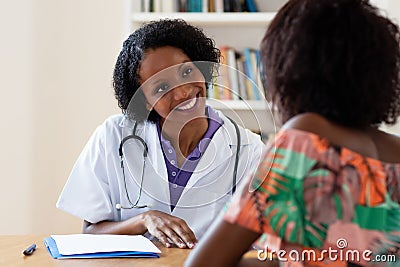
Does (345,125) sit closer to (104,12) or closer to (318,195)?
(318,195)

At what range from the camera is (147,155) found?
211 cm

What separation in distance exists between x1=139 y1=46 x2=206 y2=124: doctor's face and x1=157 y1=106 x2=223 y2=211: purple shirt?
0.29 feet

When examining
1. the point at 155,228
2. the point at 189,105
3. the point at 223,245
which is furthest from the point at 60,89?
the point at 223,245

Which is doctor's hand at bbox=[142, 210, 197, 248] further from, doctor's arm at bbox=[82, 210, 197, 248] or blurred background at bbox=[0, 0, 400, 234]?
blurred background at bbox=[0, 0, 400, 234]

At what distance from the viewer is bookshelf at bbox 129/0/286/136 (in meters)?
3.10

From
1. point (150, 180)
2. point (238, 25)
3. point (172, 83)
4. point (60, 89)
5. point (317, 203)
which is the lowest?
point (60, 89)

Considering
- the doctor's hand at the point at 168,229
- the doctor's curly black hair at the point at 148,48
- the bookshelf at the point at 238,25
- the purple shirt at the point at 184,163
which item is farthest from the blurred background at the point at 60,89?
the doctor's hand at the point at 168,229

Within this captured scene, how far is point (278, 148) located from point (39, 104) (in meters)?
2.51

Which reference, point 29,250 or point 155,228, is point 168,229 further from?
point 29,250

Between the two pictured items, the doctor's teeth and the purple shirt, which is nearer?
the doctor's teeth

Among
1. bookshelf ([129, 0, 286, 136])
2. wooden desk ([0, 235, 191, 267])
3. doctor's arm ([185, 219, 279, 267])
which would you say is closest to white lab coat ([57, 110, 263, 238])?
wooden desk ([0, 235, 191, 267])

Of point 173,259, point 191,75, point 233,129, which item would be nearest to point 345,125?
point 173,259

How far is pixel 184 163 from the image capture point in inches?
83.2

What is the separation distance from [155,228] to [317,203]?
0.95 metres
